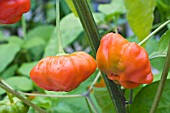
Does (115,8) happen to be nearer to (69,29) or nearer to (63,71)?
(69,29)

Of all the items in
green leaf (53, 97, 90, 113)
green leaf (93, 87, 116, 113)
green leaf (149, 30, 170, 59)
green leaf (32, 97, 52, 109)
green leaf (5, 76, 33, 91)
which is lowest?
green leaf (53, 97, 90, 113)

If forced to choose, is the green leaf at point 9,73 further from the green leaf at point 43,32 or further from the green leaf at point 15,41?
the green leaf at point 43,32

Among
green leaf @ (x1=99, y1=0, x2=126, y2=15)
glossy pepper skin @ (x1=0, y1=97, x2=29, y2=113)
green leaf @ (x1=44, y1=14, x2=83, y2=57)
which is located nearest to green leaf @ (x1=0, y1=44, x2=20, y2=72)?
green leaf @ (x1=44, y1=14, x2=83, y2=57)

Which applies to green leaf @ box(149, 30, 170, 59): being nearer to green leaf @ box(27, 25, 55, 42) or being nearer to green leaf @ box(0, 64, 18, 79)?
green leaf @ box(0, 64, 18, 79)

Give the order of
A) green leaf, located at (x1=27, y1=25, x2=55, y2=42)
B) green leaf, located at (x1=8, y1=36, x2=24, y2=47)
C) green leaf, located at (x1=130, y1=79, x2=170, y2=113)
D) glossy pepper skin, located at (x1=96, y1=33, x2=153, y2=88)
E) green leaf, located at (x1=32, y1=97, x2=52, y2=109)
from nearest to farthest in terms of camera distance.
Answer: glossy pepper skin, located at (x1=96, y1=33, x2=153, y2=88)
green leaf, located at (x1=130, y1=79, x2=170, y2=113)
green leaf, located at (x1=32, y1=97, x2=52, y2=109)
green leaf, located at (x1=8, y1=36, x2=24, y2=47)
green leaf, located at (x1=27, y1=25, x2=55, y2=42)

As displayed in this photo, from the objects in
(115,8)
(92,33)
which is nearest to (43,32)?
(115,8)

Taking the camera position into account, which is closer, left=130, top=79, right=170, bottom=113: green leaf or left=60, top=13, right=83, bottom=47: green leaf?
left=130, top=79, right=170, bottom=113: green leaf

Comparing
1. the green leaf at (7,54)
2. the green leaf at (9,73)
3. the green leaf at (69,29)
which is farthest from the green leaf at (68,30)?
the green leaf at (9,73)
